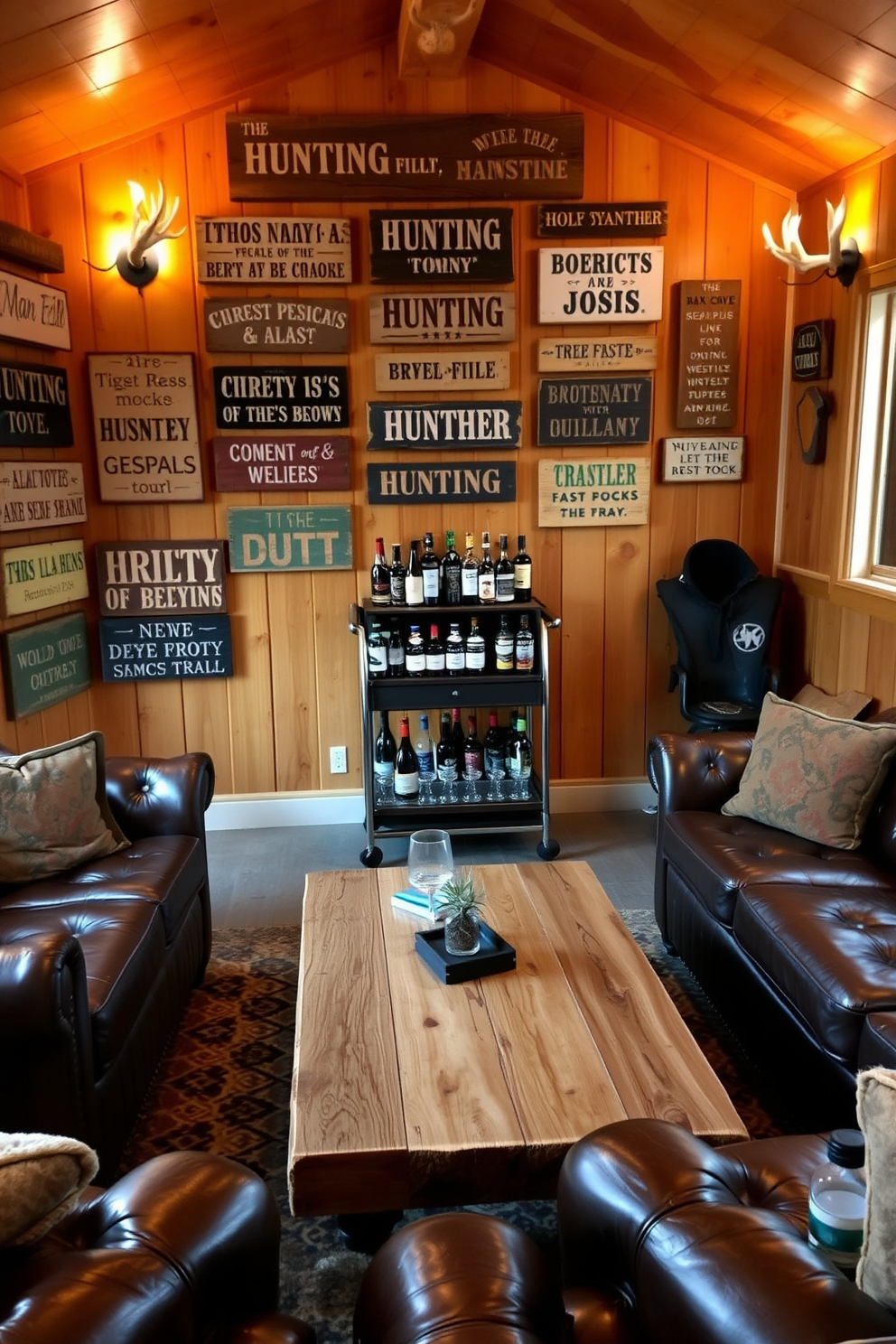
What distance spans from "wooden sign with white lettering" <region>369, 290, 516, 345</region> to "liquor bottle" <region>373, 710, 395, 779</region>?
1514mm

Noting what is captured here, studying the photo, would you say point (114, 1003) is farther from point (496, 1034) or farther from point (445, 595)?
point (445, 595)

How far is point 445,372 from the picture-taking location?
13.6 ft

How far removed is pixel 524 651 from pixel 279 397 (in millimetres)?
1399

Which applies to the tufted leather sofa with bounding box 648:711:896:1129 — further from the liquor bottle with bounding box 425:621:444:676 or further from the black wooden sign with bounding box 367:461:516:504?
the black wooden sign with bounding box 367:461:516:504

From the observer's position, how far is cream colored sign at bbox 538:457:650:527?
13.9 feet

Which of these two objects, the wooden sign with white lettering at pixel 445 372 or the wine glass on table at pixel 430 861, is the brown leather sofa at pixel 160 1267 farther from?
the wooden sign with white lettering at pixel 445 372

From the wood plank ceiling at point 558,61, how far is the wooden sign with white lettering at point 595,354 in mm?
775

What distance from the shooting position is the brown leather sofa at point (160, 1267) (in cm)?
107

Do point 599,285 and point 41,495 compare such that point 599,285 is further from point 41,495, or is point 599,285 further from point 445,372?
point 41,495

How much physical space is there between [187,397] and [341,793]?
1738 millimetres

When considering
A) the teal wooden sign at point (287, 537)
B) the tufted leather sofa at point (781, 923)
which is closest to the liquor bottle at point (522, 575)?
the teal wooden sign at point (287, 537)

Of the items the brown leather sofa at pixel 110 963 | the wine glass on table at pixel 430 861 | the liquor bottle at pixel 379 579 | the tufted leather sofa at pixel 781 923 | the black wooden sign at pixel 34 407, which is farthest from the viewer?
the liquor bottle at pixel 379 579

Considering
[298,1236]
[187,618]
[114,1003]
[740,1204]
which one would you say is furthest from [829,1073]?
[187,618]

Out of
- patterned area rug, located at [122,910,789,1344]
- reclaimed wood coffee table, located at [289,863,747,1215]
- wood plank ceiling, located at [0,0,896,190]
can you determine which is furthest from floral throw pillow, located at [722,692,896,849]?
wood plank ceiling, located at [0,0,896,190]
